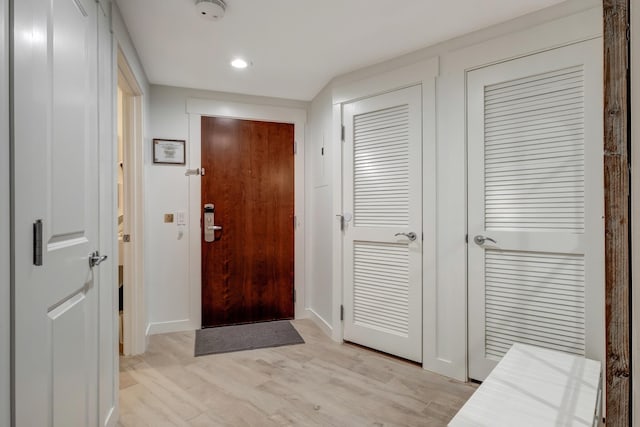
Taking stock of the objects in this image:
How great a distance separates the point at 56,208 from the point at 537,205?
7.31 ft

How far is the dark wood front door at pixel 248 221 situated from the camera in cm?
321

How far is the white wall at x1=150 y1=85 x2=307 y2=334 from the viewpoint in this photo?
3006 mm

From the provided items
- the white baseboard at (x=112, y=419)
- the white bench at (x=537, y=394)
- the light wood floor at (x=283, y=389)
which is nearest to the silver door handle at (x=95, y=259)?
the white baseboard at (x=112, y=419)

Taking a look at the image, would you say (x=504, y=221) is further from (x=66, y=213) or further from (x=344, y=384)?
(x=66, y=213)

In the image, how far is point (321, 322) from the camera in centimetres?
319

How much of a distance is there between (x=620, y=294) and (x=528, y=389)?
1.23 meters

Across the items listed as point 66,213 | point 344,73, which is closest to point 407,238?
point 344,73

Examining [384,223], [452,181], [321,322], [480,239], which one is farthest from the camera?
[321,322]

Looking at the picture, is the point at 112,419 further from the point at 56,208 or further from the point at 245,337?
the point at 245,337

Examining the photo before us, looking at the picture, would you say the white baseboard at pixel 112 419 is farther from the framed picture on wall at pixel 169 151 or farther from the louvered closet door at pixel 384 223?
the framed picture on wall at pixel 169 151

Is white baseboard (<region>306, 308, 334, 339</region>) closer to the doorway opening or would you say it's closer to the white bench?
the doorway opening

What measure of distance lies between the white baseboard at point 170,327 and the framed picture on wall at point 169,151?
144cm

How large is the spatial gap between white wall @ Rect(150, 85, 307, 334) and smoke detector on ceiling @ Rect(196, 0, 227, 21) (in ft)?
4.40

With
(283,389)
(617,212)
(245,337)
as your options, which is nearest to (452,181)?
(283,389)
